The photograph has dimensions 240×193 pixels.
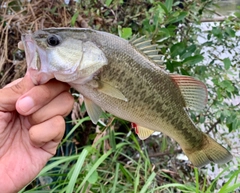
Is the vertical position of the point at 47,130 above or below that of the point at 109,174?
above

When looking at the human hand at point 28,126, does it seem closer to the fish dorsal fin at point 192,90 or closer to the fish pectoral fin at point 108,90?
the fish pectoral fin at point 108,90

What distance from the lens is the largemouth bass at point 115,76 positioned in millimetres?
1123

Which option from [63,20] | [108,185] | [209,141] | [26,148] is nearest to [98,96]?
[26,148]

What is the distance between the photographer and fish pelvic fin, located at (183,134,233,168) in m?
1.53

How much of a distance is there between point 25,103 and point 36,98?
36 millimetres

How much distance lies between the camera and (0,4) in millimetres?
2473

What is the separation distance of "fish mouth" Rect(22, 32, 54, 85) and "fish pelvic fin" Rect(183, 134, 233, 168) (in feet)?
2.41

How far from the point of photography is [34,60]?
109 cm

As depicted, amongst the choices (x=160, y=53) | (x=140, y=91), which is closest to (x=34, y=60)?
(x=140, y=91)

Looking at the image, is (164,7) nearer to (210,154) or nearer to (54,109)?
(210,154)

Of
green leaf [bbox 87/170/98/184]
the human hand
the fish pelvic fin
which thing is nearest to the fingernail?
the human hand

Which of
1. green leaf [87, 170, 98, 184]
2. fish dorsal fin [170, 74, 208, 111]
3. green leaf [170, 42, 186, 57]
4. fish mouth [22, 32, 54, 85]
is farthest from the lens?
green leaf [170, 42, 186, 57]

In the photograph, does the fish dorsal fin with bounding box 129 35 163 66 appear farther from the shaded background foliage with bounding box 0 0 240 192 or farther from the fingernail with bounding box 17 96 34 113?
the shaded background foliage with bounding box 0 0 240 192

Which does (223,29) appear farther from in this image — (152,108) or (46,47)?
(46,47)
